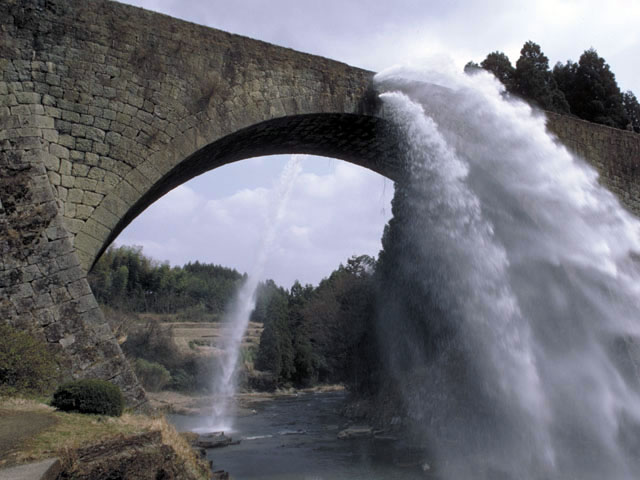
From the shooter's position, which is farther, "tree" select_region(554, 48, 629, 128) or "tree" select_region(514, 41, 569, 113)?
"tree" select_region(554, 48, 629, 128)

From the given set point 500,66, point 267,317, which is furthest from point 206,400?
point 500,66

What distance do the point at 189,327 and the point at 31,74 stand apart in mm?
46456

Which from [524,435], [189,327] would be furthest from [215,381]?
[524,435]

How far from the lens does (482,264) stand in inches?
437

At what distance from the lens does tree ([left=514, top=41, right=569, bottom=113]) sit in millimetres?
18766

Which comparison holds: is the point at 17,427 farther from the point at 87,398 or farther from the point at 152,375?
the point at 152,375

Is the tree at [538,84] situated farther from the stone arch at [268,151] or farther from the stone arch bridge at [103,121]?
the stone arch bridge at [103,121]

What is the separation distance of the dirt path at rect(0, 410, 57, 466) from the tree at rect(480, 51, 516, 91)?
65.0 feet

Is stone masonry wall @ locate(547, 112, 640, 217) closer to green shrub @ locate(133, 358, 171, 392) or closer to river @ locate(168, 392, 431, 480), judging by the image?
river @ locate(168, 392, 431, 480)

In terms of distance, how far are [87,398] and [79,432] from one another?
2.93 ft

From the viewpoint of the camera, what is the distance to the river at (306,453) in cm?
1244

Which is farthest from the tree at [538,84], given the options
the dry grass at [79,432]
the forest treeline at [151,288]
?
the forest treeline at [151,288]

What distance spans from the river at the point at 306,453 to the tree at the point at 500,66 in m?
14.2

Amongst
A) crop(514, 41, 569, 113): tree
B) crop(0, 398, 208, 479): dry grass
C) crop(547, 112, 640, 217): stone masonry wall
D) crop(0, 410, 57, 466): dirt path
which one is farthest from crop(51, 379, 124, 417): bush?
crop(514, 41, 569, 113): tree
